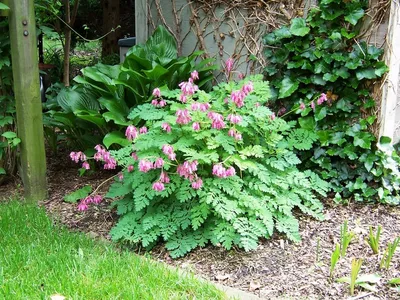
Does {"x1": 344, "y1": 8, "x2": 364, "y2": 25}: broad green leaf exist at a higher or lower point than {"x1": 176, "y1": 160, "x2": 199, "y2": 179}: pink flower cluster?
higher

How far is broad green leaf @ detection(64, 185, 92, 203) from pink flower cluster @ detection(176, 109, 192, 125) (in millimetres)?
1252

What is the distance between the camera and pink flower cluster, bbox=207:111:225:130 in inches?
106

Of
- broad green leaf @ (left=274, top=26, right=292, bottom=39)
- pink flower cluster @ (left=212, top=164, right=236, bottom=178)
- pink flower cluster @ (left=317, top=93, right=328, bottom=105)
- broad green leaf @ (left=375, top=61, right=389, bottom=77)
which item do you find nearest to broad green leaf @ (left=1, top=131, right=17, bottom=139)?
pink flower cluster @ (left=212, top=164, right=236, bottom=178)

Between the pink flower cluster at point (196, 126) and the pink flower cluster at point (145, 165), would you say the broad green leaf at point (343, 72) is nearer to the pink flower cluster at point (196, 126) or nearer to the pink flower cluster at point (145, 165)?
the pink flower cluster at point (196, 126)

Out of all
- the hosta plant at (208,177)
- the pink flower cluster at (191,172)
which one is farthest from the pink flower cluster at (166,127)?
the pink flower cluster at (191,172)

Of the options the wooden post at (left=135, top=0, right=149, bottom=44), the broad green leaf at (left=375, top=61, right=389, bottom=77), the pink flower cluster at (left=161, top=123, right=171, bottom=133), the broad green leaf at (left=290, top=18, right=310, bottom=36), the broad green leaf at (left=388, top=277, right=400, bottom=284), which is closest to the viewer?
the broad green leaf at (left=388, top=277, right=400, bottom=284)

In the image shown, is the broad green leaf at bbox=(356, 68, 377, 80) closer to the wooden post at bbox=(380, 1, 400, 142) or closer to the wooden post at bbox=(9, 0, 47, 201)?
the wooden post at bbox=(380, 1, 400, 142)

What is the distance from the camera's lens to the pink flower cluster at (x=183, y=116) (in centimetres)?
269

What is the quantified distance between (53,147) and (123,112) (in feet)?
3.48

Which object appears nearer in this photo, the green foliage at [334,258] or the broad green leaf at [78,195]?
the green foliage at [334,258]

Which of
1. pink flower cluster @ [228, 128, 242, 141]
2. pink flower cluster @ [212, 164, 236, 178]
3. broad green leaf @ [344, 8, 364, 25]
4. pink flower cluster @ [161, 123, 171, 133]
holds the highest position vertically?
broad green leaf @ [344, 8, 364, 25]

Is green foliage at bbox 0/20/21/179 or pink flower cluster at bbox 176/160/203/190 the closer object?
pink flower cluster at bbox 176/160/203/190

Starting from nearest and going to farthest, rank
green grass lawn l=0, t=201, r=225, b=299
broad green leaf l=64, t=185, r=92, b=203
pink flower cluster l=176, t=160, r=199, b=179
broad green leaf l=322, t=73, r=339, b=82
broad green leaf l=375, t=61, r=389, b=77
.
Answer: green grass lawn l=0, t=201, r=225, b=299, pink flower cluster l=176, t=160, r=199, b=179, broad green leaf l=375, t=61, r=389, b=77, broad green leaf l=322, t=73, r=339, b=82, broad green leaf l=64, t=185, r=92, b=203

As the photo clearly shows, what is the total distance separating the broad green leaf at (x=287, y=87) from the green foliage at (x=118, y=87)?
685mm
